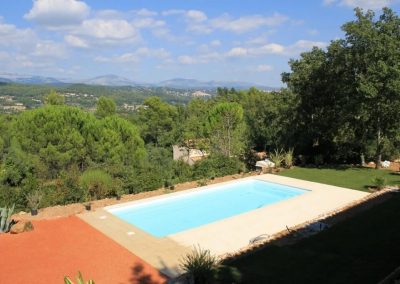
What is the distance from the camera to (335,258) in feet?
26.0

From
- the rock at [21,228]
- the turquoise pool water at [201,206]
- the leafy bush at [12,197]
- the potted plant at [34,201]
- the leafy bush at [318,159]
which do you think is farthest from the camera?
the leafy bush at [318,159]

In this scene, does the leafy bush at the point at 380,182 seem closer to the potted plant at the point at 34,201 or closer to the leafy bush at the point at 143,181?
the leafy bush at the point at 143,181

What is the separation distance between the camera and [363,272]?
23.4ft

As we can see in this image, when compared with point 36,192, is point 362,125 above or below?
above

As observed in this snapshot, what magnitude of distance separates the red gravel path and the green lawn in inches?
398

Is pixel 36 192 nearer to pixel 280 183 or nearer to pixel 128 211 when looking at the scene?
pixel 128 211

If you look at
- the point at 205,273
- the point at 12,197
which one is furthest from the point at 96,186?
the point at 205,273

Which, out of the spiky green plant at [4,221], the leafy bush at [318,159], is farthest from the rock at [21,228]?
the leafy bush at [318,159]

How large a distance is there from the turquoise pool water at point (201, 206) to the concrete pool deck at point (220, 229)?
0.40 m

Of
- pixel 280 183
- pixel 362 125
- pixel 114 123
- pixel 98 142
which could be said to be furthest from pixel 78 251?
pixel 114 123

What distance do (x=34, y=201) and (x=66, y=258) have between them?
4412mm

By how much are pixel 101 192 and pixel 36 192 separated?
241cm

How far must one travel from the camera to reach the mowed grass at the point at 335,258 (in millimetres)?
7070

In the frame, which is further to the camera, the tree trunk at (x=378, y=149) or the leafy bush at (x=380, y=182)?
the tree trunk at (x=378, y=149)
